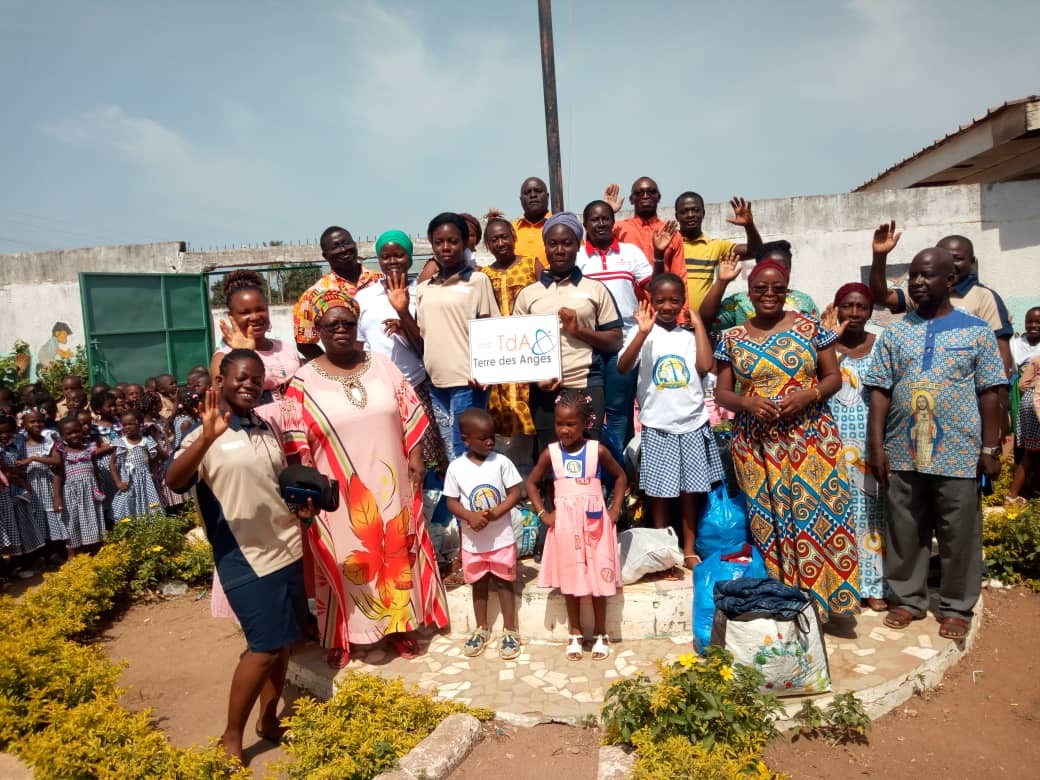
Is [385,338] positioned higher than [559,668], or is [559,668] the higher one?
A: [385,338]

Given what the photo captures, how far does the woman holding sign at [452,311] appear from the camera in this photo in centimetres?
449

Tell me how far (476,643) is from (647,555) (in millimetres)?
1206

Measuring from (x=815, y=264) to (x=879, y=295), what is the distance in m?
7.10

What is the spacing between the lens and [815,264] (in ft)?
37.2

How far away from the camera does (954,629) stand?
13.3 feet

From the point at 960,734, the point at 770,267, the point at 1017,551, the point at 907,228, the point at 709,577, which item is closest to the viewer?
the point at 960,734

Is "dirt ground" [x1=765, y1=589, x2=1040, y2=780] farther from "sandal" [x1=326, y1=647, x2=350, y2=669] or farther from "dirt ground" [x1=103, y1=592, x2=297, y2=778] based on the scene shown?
"dirt ground" [x1=103, y1=592, x2=297, y2=778]

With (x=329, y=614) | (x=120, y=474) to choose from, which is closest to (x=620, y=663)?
(x=329, y=614)

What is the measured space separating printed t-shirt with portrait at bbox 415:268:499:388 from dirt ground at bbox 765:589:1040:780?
280 centimetres

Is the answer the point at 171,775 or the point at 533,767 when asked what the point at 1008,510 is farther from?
the point at 171,775

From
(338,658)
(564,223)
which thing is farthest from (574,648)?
(564,223)

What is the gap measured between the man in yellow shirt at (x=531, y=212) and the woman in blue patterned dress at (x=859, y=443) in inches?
97.9

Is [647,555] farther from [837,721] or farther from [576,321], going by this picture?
[576,321]

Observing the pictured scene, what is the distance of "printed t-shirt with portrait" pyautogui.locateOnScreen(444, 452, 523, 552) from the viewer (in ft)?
13.4
